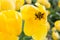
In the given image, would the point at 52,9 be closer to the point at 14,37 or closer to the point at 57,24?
the point at 57,24

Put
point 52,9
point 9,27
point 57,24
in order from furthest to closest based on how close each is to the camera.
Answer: point 52,9
point 57,24
point 9,27

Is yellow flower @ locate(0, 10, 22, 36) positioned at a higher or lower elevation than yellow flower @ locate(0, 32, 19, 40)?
higher

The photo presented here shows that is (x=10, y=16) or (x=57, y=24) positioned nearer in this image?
(x=10, y=16)

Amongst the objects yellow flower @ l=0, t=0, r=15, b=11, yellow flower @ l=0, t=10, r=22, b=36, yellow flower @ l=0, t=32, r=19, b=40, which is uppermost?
yellow flower @ l=0, t=0, r=15, b=11

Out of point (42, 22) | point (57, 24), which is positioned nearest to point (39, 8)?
point (42, 22)

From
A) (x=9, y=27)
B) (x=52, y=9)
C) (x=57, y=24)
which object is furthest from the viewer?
(x=52, y=9)
